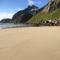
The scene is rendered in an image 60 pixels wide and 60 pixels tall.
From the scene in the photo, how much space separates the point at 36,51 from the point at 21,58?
1.12 metres

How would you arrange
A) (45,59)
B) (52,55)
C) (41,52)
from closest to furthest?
(45,59)
(52,55)
(41,52)

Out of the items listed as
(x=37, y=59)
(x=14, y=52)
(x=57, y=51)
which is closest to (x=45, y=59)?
(x=37, y=59)

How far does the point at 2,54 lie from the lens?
672 centimetres

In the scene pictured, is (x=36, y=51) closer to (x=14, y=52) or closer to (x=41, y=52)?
(x=41, y=52)

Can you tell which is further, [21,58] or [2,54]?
[2,54]

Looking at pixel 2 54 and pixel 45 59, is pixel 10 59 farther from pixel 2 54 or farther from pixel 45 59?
pixel 45 59

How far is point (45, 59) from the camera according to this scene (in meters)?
6.00

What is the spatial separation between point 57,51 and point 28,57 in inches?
57.2

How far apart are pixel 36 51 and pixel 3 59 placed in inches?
65.4

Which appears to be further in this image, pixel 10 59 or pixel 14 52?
pixel 14 52

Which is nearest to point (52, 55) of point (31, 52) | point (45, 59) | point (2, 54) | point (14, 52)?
point (45, 59)

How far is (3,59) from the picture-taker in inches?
240

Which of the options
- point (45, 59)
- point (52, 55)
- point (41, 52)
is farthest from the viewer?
point (41, 52)

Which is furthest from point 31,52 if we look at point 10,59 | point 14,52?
point 10,59
